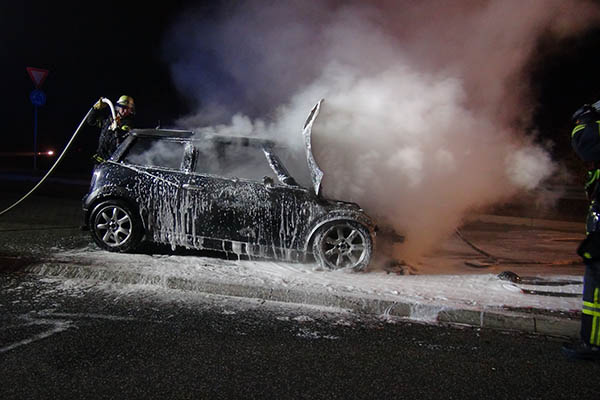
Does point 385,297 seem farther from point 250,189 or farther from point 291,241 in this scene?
point 250,189

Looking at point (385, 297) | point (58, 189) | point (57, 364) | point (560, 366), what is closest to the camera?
point (57, 364)

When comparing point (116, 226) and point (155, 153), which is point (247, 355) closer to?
point (116, 226)

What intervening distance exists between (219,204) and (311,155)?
124cm

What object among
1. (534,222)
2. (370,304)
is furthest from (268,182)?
(534,222)

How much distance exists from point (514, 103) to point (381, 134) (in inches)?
95.4

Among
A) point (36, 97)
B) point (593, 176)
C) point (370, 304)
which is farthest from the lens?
point (36, 97)

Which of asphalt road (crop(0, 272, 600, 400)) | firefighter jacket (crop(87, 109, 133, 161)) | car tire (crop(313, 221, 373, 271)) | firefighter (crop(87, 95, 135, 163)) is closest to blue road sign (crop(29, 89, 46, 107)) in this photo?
firefighter (crop(87, 95, 135, 163))

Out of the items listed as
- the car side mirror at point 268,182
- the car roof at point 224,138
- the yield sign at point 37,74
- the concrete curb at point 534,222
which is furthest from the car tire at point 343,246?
the yield sign at point 37,74

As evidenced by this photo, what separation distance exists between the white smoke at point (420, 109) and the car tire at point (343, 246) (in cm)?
67

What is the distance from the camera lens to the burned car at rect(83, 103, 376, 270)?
5.59m

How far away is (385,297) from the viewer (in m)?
4.69

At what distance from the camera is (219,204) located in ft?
18.4

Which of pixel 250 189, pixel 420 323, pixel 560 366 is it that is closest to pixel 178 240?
pixel 250 189

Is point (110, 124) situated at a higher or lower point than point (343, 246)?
higher
